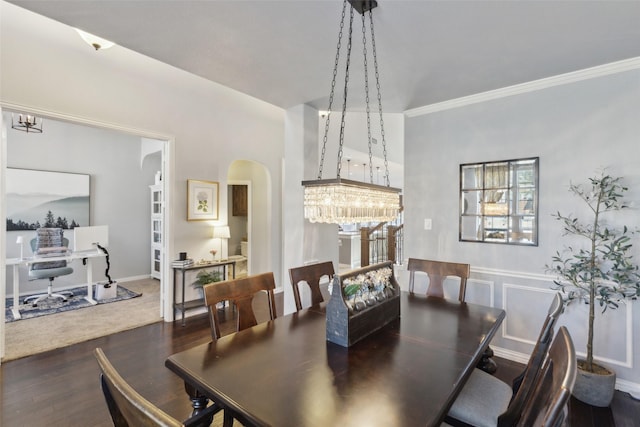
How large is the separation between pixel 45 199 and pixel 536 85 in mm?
7255

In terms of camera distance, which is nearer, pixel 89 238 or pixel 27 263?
pixel 27 263

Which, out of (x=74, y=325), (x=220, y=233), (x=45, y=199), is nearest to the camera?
(x=74, y=325)

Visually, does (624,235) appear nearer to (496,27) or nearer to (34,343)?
(496,27)

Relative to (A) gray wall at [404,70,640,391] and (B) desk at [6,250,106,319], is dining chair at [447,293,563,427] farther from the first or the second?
(B) desk at [6,250,106,319]

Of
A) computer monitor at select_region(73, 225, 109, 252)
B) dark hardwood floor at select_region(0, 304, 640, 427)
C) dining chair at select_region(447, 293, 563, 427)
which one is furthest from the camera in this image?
computer monitor at select_region(73, 225, 109, 252)

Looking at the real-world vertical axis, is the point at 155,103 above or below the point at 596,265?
above

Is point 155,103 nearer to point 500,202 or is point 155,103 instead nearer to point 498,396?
point 500,202

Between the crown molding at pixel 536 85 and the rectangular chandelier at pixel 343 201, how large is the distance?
184 cm

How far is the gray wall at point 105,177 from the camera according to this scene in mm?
5102

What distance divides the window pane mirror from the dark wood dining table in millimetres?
1383

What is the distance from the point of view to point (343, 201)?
1741mm

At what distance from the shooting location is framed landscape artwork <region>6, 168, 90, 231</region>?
500 centimetres

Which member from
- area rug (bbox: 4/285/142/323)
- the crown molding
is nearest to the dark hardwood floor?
area rug (bbox: 4/285/142/323)

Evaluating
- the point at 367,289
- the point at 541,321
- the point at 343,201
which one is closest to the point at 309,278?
the point at 367,289
